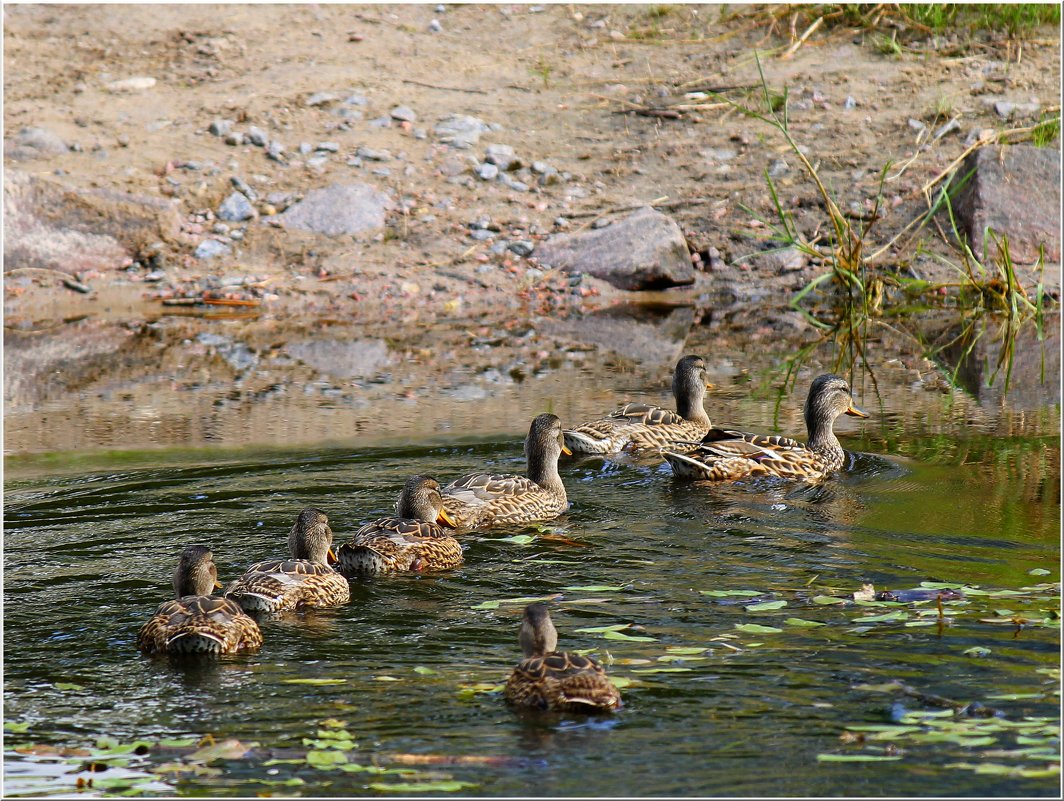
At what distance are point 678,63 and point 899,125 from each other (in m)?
3.70

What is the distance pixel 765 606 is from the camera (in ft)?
22.4

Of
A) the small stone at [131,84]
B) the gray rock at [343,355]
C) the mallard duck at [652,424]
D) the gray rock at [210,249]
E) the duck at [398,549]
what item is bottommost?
the duck at [398,549]

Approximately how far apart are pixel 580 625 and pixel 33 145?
1445cm

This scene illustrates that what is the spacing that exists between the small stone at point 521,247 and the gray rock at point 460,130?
7.21 feet

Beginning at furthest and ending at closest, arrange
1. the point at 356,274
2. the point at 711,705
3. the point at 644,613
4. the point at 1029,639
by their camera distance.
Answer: the point at 356,274 → the point at 644,613 → the point at 1029,639 → the point at 711,705

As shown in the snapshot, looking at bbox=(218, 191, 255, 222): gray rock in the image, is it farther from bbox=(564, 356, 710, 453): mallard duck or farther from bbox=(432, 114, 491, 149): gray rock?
bbox=(564, 356, 710, 453): mallard duck

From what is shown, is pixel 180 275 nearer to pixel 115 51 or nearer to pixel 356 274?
pixel 356 274

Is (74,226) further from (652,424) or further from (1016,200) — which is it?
(1016,200)

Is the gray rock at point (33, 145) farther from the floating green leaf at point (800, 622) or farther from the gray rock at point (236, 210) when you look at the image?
the floating green leaf at point (800, 622)

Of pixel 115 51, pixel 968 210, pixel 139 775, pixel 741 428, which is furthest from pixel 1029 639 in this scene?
pixel 115 51

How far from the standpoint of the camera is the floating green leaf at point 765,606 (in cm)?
679

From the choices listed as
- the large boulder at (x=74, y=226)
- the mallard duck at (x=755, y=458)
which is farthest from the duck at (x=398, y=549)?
the large boulder at (x=74, y=226)

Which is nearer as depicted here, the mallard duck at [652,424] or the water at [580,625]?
the water at [580,625]

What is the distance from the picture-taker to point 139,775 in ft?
16.6
